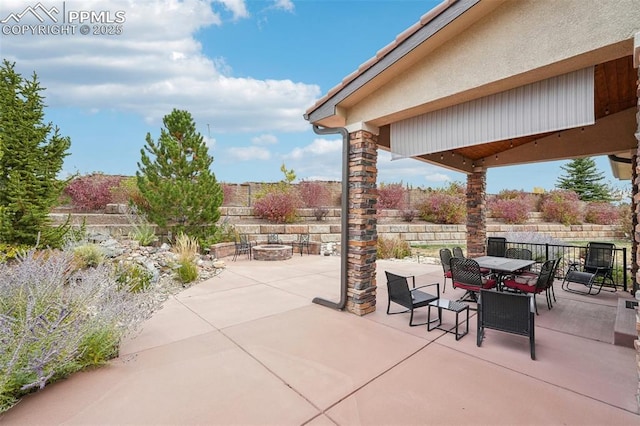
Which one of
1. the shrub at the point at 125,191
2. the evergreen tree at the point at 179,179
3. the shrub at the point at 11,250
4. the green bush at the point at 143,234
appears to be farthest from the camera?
the shrub at the point at 125,191

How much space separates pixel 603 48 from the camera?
2582 millimetres

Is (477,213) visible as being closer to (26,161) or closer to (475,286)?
(475,286)

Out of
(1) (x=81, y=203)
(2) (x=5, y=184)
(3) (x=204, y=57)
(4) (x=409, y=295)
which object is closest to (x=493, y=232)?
(4) (x=409, y=295)

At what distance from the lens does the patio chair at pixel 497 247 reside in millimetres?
7469

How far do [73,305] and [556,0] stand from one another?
18.3 feet

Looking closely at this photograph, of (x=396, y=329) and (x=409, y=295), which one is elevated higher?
(x=409, y=295)

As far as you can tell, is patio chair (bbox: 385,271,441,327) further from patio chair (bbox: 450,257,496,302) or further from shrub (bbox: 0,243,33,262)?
shrub (bbox: 0,243,33,262)

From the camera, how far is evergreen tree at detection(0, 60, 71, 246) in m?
5.47

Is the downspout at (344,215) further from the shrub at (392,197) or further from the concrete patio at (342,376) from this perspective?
the shrub at (392,197)

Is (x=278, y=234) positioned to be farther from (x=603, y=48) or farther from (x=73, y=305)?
(x=603, y=48)

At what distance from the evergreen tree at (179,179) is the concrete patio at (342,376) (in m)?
5.07

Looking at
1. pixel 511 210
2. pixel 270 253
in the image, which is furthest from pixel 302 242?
pixel 511 210

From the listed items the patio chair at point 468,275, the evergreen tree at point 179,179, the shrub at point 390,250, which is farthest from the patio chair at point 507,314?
the evergreen tree at point 179,179

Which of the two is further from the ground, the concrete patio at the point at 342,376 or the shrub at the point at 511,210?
the shrub at the point at 511,210
